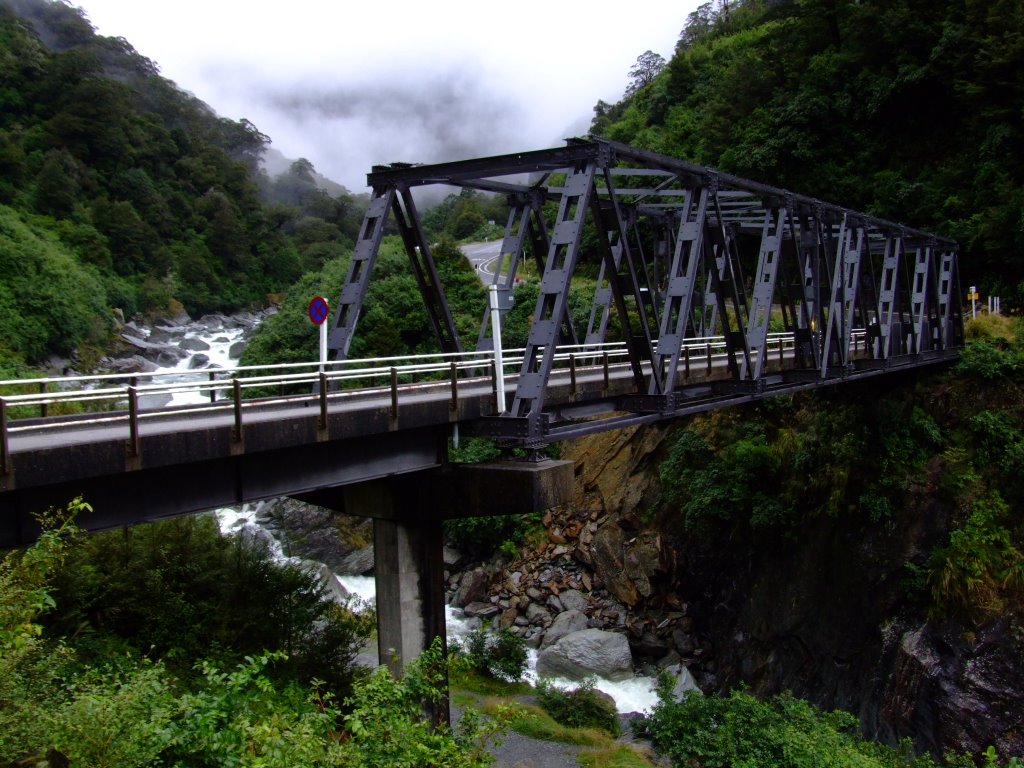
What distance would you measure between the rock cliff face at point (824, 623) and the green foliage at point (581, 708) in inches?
142

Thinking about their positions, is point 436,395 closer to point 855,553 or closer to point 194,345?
point 855,553

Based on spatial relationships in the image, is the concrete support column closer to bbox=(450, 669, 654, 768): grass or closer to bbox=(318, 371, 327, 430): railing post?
bbox=(450, 669, 654, 768): grass

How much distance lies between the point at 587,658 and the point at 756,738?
7.90 m

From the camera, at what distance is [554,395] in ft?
44.7

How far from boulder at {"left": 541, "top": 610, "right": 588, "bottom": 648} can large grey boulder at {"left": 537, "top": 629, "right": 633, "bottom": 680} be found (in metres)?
1.21

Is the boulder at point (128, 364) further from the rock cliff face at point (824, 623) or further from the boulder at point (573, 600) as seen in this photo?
the rock cliff face at point (824, 623)

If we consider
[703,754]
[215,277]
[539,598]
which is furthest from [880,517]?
[215,277]

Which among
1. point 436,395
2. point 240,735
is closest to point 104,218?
point 436,395

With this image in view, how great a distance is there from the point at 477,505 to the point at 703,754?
894 cm

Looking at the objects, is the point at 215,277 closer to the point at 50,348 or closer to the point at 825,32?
the point at 50,348

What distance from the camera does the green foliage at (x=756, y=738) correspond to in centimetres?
1538

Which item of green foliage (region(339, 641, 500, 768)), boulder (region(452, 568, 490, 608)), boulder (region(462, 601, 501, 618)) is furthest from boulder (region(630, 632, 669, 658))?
green foliage (region(339, 641, 500, 768))

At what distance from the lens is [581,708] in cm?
1958

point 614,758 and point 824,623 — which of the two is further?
point 824,623
